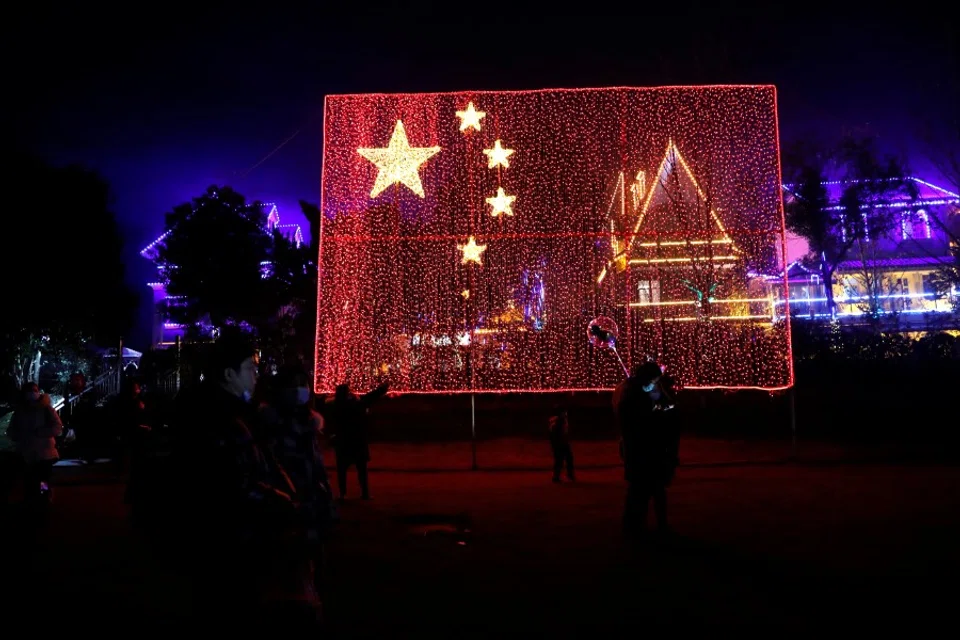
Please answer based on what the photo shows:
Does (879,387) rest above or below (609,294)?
below

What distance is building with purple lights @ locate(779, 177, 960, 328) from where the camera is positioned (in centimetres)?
2758

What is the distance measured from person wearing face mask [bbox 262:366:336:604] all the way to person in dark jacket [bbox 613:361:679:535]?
3.43m

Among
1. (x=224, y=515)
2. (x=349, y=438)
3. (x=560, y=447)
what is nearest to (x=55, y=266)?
(x=349, y=438)

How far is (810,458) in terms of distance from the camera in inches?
509

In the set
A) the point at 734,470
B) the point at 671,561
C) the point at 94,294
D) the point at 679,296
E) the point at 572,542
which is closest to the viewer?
the point at 671,561

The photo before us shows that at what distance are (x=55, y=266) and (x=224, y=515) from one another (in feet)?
70.7

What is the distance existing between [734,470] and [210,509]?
36.3 feet

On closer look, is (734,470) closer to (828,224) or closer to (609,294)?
(609,294)

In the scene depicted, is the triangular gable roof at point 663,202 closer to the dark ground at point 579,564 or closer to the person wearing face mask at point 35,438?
the dark ground at point 579,564

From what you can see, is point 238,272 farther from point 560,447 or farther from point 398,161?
point 560,447

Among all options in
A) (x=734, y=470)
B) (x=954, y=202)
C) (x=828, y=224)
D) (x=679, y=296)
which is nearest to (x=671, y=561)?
(x=734, y=470)

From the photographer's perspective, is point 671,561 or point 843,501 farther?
point 843,501

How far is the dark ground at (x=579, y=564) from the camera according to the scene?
442 cm

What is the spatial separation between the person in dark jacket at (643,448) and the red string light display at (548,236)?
5453 mm
